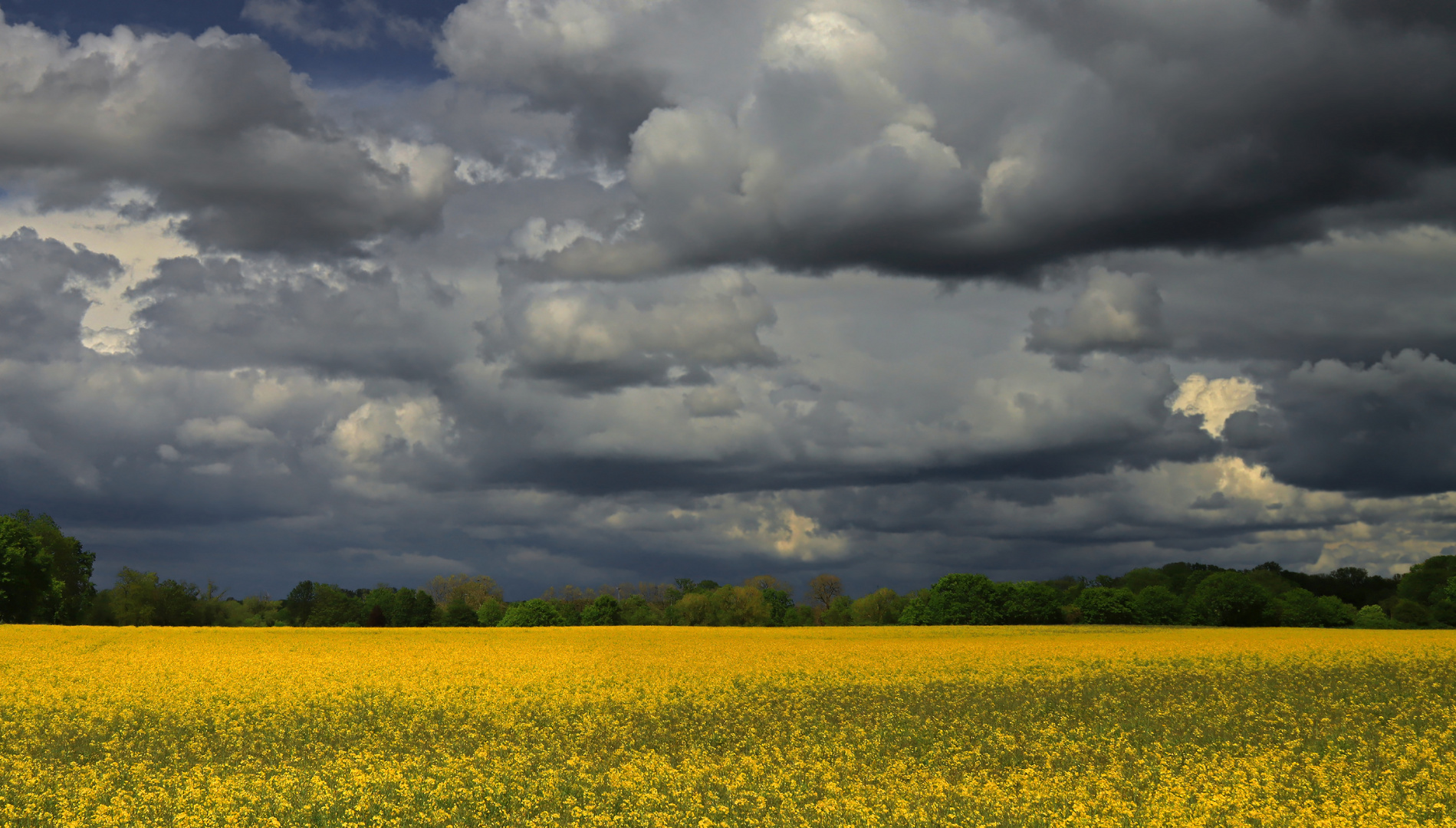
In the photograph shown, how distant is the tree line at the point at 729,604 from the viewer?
113938 millimetres

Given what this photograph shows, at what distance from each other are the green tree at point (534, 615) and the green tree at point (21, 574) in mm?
52026

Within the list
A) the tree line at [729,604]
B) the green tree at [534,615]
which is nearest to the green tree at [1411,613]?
the tree line at [729,604]

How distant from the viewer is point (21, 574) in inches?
4065

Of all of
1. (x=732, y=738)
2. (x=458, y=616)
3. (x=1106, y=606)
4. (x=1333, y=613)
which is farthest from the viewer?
(x=458, y=616)

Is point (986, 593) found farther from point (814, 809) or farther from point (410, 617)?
point (814, 809)

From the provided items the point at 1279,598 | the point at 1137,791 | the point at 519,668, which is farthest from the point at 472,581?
the point at 1137,791

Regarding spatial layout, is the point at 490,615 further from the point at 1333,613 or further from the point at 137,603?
the point at 1333,613

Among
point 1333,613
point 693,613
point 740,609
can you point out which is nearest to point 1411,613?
point 1333,613

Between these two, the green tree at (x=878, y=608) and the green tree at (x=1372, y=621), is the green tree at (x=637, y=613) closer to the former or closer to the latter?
the green tree at (x=878, y=608)

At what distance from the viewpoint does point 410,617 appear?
13538 cm

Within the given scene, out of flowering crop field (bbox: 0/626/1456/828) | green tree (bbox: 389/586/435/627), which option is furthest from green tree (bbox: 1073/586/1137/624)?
green tree (bbox: 389/586/435/627)

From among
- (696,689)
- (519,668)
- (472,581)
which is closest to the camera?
(696,689)

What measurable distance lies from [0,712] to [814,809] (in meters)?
26.5

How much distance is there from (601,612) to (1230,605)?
83951 mm
